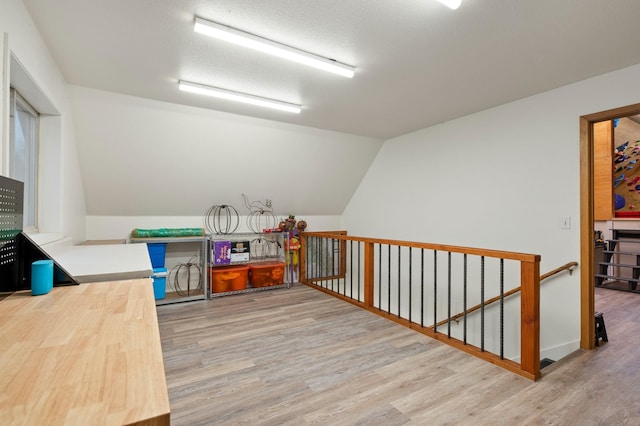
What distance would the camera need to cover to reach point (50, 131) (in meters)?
2.96

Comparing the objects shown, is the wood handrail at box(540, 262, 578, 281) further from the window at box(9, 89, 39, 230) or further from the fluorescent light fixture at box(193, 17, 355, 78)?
the window at box(9, 89, 39, 230)

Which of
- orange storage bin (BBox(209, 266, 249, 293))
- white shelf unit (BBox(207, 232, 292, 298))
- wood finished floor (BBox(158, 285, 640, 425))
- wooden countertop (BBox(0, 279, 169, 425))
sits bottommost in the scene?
wood finished floor (BBox(158, 285, 640, 425))

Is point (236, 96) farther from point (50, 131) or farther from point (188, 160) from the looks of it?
point (50, 131)

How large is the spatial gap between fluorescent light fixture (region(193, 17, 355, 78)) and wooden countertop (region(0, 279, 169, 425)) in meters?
1.86

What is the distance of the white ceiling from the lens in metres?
2.02

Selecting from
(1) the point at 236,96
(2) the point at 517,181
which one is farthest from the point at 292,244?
(2) the point at 517,181

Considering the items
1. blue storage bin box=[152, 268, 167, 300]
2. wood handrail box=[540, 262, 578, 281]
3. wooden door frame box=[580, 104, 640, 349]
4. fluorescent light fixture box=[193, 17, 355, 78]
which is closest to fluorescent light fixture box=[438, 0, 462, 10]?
fluorescent light fixture box=[193, 17, 355, 78]

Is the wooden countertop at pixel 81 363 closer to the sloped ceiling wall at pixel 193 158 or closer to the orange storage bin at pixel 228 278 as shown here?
the sloped ceiling wall at pixel 193 158

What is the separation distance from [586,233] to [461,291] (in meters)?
1.64

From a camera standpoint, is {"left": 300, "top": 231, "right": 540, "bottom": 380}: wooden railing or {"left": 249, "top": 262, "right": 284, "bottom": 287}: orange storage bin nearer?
{"left": 300, "top": 231, "right": 540, "bottom": 380}: wooden railing

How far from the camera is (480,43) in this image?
7.86ft

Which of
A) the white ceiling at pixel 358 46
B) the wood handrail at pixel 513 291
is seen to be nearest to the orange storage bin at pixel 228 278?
the white ceiling at pixel 358 46

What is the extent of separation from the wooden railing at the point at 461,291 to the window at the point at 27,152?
3.34 meters

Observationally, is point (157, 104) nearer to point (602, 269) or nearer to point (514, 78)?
point (514, 78)
